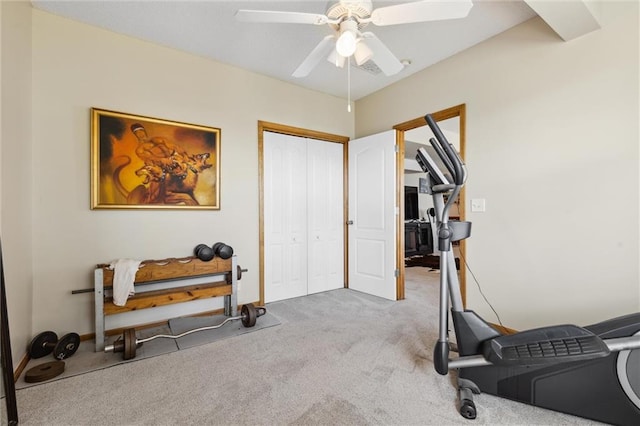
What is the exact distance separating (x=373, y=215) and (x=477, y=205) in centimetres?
133

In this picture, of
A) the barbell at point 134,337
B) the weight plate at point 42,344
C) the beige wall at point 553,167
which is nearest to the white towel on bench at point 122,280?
the barbell at point 134,337

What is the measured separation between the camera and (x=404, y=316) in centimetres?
312

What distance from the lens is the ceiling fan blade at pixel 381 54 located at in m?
1.96

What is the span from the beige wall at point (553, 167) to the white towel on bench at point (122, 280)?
3031 mm

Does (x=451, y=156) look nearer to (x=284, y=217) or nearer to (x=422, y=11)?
(x=422, y=11)

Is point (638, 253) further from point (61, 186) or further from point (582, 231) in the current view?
point (61, 186)

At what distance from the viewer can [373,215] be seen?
3.88 m

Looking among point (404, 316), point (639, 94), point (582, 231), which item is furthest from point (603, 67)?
point (404, 316)

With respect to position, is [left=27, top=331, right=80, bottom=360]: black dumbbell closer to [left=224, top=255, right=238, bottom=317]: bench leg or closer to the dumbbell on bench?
the dumbbell on bench

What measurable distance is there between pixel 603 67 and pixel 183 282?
3.88 metres

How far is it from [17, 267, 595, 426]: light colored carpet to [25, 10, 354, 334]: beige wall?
0.91m

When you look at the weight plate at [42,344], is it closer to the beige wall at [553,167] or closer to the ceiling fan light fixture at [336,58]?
the ceiling fan light fixture at [336,58]

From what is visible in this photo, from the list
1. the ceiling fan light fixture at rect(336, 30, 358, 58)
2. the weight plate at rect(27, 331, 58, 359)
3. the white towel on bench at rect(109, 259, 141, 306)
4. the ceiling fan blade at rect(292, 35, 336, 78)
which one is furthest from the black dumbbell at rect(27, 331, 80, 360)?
the ceiling fan light fixture at rect(336, 30, 358, 58)

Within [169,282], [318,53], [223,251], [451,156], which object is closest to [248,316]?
[223,251]
